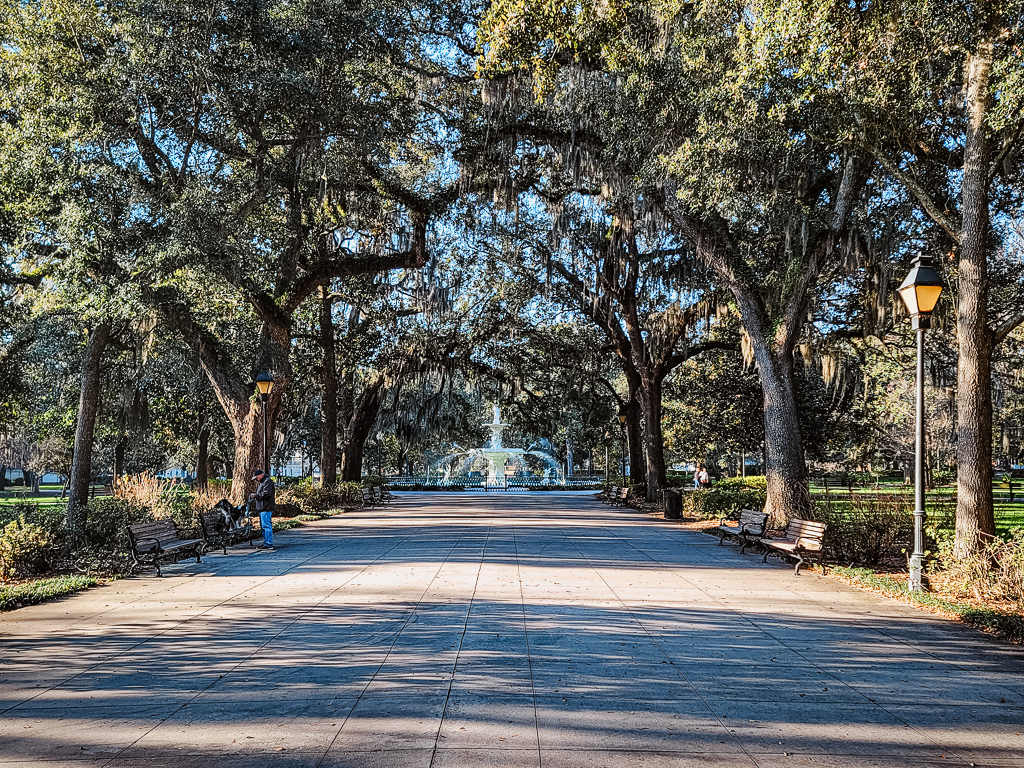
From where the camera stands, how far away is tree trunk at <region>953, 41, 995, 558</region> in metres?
9.25

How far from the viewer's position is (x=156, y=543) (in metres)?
11.0

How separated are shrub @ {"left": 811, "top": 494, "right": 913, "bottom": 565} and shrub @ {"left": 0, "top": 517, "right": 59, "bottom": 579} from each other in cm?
1193

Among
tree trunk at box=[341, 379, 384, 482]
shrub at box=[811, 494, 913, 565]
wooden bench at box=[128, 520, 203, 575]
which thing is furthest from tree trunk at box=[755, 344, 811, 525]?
tree trunk at box=[341, 379, 384, 482]

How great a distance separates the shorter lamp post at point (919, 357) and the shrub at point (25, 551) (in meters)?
11.9

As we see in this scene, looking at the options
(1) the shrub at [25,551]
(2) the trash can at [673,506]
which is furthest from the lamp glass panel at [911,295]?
(2) the trash can at [673,506]

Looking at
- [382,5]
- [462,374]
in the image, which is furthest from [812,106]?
[462,374]

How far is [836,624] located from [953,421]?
33.2 m

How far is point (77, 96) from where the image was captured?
12.9m

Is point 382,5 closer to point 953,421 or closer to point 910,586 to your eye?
point 910,586

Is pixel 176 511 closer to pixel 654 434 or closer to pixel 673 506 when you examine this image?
pixel 673 506

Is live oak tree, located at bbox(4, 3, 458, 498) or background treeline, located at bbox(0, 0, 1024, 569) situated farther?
live oak tree, located at bbox(4, 3, 458, 498)

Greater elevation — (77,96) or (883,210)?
(77,96)

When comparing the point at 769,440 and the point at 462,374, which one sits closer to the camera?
the point at 769,440

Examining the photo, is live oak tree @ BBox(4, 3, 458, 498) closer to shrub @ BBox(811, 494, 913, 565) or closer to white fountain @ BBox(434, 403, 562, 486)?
shrub @ BBox(811, 494, 913, 565)
